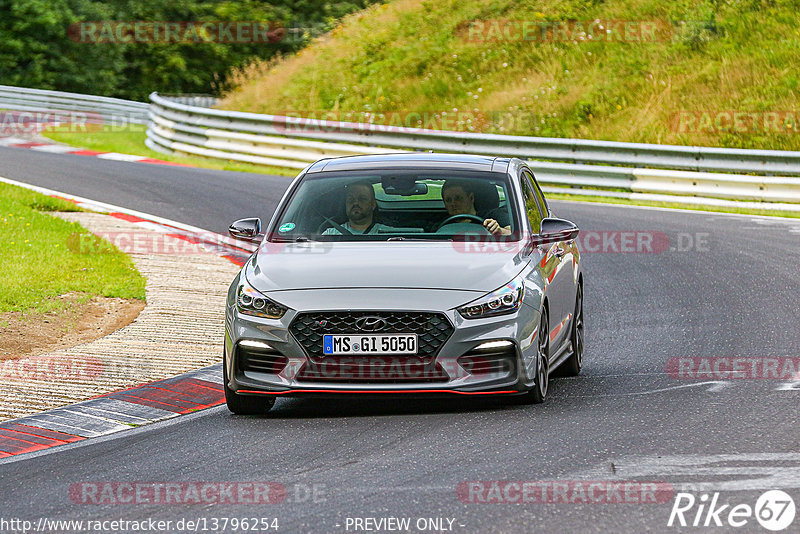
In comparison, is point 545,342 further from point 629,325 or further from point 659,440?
point 629,325

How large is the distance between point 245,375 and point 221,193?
539 inches

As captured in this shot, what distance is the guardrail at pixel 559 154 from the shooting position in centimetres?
2161

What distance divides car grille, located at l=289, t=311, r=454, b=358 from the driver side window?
1.65 metres

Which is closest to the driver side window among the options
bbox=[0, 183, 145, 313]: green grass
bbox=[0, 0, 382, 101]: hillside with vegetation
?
bbox=[0, 183, 145, 313]: green grass

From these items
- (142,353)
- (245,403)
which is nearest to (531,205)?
(245,403)

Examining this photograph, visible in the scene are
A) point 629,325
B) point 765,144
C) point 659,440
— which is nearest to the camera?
point 659,440

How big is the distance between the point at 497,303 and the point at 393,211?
1.75 meters

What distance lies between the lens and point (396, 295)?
788cm

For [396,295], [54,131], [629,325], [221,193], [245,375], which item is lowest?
[54,131]

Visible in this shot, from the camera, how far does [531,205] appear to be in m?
9.65

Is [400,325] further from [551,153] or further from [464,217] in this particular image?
[551,153]

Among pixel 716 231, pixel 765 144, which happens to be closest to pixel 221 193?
pixel 716 231

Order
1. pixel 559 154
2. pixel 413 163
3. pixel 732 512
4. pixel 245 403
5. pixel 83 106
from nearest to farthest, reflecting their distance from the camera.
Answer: pixel 732 512, pixel 245 403, pixel 413 163, pixel 559 154, pixel 83 106

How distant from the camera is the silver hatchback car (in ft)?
25.8
